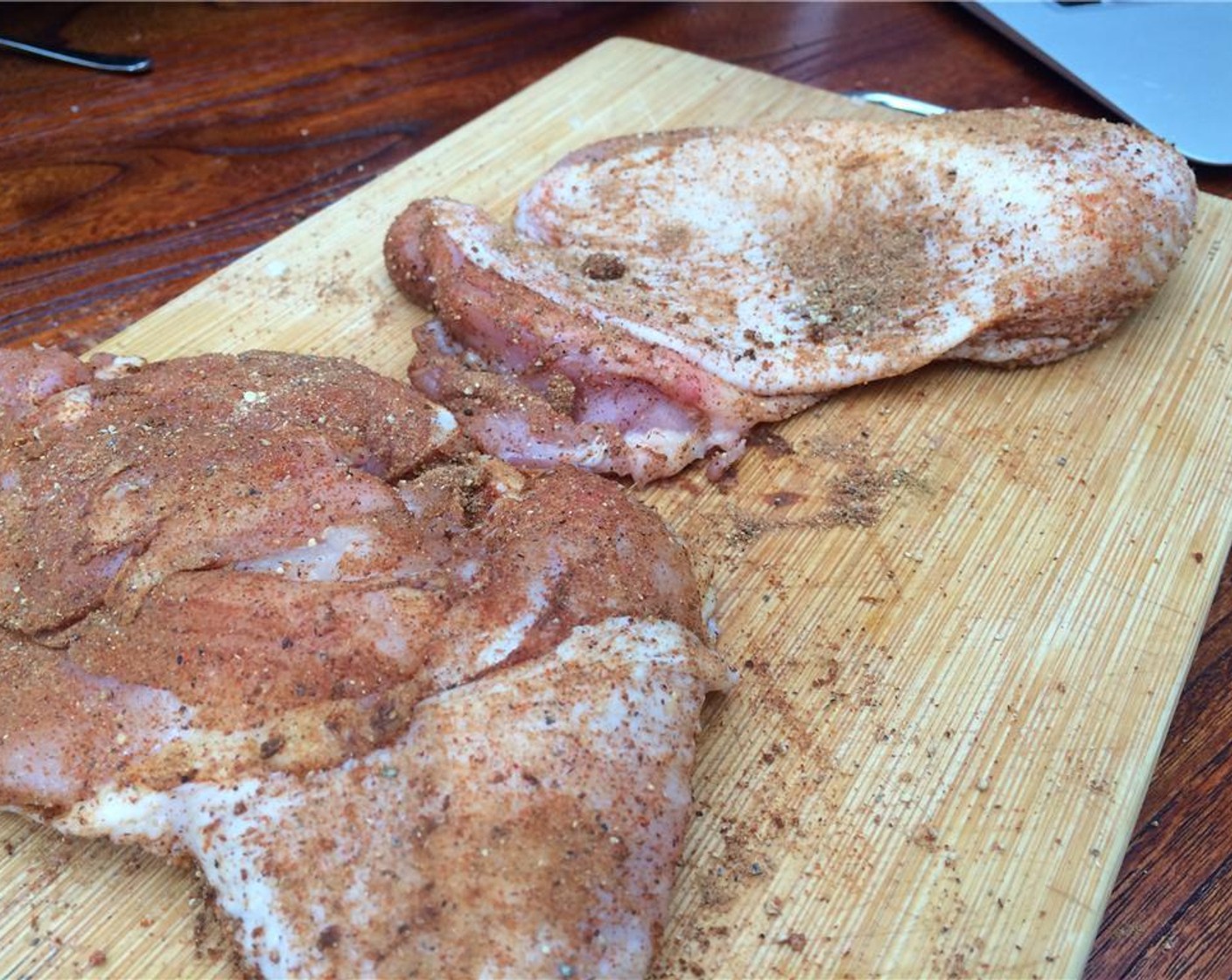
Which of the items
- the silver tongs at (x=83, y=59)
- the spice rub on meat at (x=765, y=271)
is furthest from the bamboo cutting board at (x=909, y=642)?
the silver tongs at (x=83, y=59)

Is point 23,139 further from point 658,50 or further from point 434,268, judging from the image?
point 658,50

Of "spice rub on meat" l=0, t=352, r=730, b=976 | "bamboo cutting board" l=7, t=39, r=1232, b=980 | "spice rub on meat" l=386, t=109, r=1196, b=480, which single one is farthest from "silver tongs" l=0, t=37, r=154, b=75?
"spice rub on meat" l=0, t=352, r=730, b=976

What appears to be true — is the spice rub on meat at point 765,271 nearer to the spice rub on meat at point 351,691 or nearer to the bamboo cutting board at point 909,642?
the bamboo cutting board at point 909,642

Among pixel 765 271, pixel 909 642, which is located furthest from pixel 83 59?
pixel 909 642

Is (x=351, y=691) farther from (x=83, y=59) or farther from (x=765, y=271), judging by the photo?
(x=83, y=59)

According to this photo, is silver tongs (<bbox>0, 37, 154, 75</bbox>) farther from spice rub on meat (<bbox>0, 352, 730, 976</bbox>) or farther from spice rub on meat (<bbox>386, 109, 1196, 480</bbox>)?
spice rub on meat (<bbox>0, 352, 730, 976</bbox>)

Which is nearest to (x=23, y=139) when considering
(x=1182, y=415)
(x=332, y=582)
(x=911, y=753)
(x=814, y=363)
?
(x=332, y=582)
